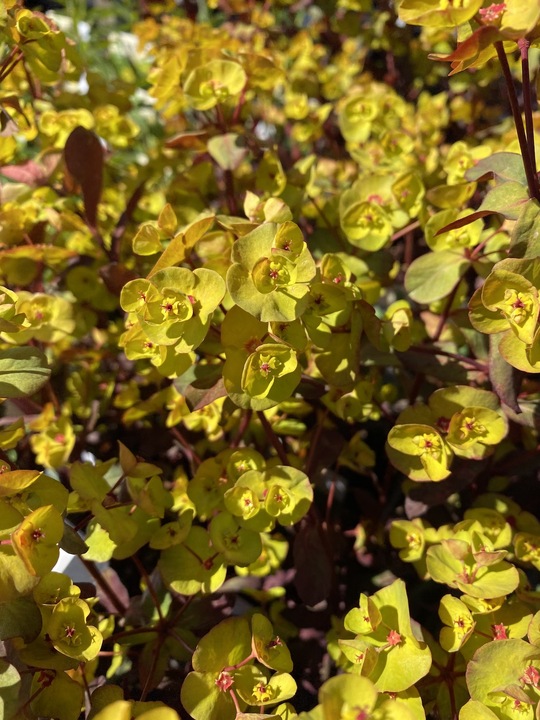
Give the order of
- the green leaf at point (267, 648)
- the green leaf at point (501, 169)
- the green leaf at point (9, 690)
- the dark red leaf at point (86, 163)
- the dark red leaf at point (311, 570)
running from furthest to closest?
the dark red leaf at point (86, 163)
the dark red leaf at point (311, 570)
the green leaf at point (501, 169)
the green leaf at point (267, 648)
the green leaf at point (9, 690)

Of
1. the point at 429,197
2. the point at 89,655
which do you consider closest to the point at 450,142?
the point at 429,197

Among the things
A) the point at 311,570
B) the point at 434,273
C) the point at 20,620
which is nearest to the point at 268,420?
the point at 311,570

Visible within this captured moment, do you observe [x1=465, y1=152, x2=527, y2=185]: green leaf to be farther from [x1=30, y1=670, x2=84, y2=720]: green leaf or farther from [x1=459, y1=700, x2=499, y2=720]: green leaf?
[x1=30, y1=670, x2=84, y2=720]: green leaf

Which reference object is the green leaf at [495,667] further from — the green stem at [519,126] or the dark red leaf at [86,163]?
the dark red leaf at [86,163]

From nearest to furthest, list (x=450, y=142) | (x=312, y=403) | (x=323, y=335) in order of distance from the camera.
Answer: (x=323, y=335), (x=312, y=403), (x=450, y=142)

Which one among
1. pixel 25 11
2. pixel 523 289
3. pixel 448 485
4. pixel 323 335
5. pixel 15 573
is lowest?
pixel 448 485

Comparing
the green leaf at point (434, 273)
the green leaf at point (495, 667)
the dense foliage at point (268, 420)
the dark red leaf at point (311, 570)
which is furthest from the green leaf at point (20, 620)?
the green leaf at point (434, 273)

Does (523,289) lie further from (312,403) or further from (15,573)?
(15,573)
